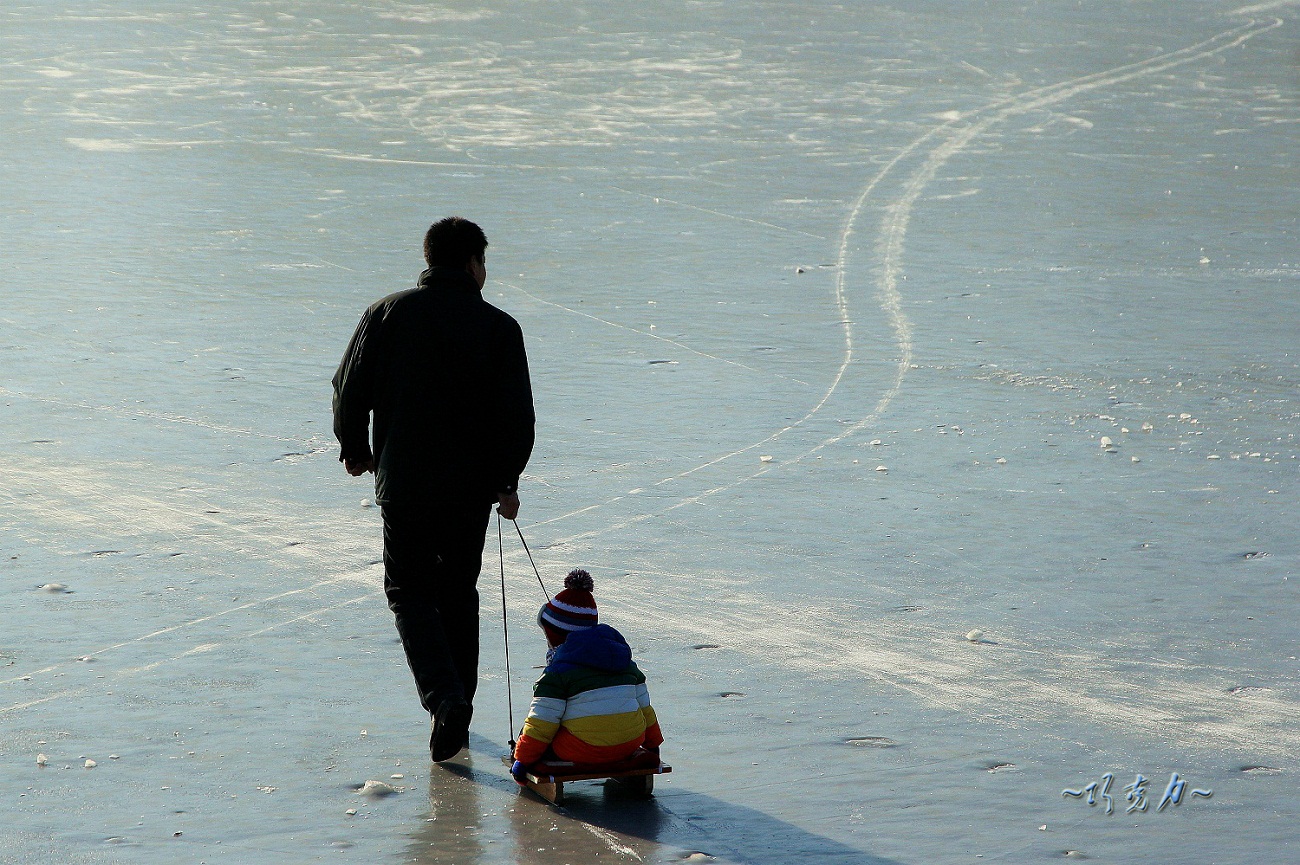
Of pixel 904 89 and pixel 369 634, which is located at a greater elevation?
pixel 904 89

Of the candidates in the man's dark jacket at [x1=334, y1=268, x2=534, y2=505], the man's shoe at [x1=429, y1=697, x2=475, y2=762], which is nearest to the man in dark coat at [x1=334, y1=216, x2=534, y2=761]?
the man's dark jacket at [x1=334, y1=268, x2=534, y2=505]

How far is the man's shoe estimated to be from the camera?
5262mm

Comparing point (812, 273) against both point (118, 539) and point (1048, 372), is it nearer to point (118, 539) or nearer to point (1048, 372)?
point (1048, 372)

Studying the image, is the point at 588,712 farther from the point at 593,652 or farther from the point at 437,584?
the point at 437,584

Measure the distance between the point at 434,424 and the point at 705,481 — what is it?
3.03 m

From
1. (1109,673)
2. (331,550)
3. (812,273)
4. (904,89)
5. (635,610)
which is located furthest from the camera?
(904,89)

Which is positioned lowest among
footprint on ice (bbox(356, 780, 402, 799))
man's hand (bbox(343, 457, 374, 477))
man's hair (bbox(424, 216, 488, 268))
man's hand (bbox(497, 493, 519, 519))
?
footprint on ice (bbox(356, 780, 402, 799))

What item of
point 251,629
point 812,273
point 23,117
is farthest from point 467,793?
point 23,117

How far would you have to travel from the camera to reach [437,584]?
5.69 metres

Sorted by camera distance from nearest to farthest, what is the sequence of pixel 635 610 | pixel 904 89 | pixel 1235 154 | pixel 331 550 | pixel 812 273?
pixel 635 610
pixel 331 550
pixel 812 273
pixel 1235 154
pixel 904 89

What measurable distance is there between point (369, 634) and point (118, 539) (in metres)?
1.66

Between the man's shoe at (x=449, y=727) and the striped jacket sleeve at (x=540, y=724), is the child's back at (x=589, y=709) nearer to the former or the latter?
the striped jacket sleeve at (x=540, y=724)

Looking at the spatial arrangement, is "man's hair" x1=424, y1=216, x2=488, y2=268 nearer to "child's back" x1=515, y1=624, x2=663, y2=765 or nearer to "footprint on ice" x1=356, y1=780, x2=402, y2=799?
"child's back" x1=515, y1=624, x2=663, y2=765

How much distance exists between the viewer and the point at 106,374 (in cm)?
1000
